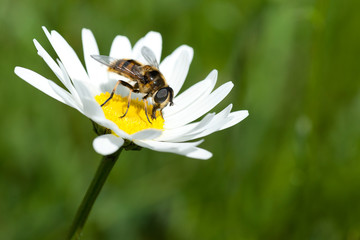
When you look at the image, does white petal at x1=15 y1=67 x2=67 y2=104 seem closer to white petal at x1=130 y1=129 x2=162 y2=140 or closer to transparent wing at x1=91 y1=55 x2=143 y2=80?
white petal at x1=130 y1=129 x2=162 y2=140

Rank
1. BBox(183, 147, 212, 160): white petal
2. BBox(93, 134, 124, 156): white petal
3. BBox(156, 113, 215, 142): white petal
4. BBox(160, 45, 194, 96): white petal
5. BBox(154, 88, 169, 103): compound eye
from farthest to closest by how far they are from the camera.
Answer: BBox(160, 45, 194, 96): white petal
BBox(154, 88, 169, 103): compound eye
BBox(156, 113, 215, 142): white petal
BBox(183, 147, 212, 160): white petal
BBox(93, 134, 124, 156): white petal

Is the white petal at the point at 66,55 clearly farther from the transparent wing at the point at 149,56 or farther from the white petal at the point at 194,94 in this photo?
the white petal at the point at 194,94

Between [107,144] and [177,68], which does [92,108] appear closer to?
[107,144]

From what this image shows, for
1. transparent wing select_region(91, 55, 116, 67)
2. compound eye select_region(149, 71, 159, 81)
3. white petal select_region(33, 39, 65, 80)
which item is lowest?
white petal select_region(33, 39, 65, 80)

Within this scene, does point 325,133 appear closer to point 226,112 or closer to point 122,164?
point 122,164

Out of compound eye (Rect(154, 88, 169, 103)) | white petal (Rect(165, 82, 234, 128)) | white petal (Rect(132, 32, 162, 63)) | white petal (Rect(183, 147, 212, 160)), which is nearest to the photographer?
white petal (Rect(183, 147, 212, 160))

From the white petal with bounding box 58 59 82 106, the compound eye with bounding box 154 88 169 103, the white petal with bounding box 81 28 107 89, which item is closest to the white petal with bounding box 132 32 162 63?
the white petal with bounding box 81 28 107 89

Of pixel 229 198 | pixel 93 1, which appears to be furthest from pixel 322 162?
pixel 93 1
